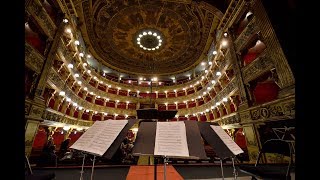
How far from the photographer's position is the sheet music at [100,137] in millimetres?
2225

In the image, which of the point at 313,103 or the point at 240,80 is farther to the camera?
the point at 240,80

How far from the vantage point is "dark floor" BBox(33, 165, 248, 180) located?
15.1 feet

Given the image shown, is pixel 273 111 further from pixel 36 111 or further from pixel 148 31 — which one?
pixel 148 31

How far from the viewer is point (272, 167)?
3.57 metres

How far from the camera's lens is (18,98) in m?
1.36

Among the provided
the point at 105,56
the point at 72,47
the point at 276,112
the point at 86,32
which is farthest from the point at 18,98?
the point at 105,56

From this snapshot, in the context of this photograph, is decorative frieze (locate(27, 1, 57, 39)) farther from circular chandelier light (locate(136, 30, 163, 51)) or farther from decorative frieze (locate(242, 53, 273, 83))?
circular chandelier light (locate(136, 30, 163, 51))

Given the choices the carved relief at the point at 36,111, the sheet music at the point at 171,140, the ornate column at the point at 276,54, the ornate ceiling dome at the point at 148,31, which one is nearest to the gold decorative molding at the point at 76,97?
the carved relief at the point at 36,111

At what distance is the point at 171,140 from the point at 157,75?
28.5m

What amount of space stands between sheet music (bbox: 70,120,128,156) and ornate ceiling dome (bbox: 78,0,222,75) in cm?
1583

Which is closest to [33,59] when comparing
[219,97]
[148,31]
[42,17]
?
[42,17]

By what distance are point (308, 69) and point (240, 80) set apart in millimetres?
9994

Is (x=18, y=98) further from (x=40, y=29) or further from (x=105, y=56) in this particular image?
→ (x=105, y=56)

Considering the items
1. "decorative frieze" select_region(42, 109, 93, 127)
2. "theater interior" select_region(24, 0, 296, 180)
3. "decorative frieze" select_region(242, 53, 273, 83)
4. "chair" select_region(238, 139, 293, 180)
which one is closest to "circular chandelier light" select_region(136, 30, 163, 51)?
"theater interior" select_region(24, 0, 296, 180)
